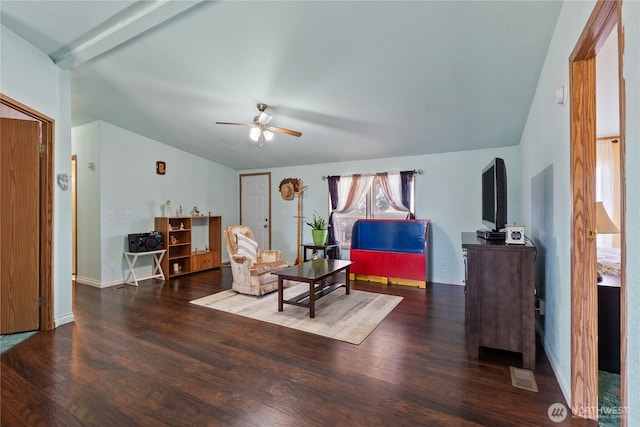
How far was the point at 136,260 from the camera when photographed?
4.88 metres

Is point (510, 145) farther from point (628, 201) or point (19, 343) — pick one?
point (19, 343)

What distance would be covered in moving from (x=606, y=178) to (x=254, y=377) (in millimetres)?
5215

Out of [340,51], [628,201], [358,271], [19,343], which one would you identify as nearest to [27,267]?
[19,343]

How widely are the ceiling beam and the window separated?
3902 mm

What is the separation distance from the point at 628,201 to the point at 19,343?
13.9ft

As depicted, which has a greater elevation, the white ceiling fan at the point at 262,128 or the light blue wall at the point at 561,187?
the white ceiling fan at the point at 262,128

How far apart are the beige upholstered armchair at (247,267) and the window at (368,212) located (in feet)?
5.31

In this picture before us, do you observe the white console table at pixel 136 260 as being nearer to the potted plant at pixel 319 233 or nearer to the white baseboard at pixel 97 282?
the white baseboard at pixel 97 282

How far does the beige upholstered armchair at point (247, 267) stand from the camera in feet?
13.0

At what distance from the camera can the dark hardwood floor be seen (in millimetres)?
1669

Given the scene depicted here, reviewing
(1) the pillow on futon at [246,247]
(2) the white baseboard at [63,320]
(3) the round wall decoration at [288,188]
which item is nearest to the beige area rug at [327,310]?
(1) the pillow on futon at [246,247]

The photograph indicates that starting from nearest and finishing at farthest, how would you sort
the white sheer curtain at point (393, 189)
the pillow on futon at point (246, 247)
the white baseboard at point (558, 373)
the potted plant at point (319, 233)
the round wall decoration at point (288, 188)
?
the white baseboard at point (558, 373)
the pillow on futon at point (246, 247)
the white sheer curtain at point (393, 189)
the potted plant at point (319, 233)
the round wall decoration at point (288, 188)

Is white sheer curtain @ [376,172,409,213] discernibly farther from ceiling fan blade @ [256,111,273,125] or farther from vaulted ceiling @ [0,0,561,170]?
ceiling fan blade @ [256,111,273,125]

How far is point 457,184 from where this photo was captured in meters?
4.66
